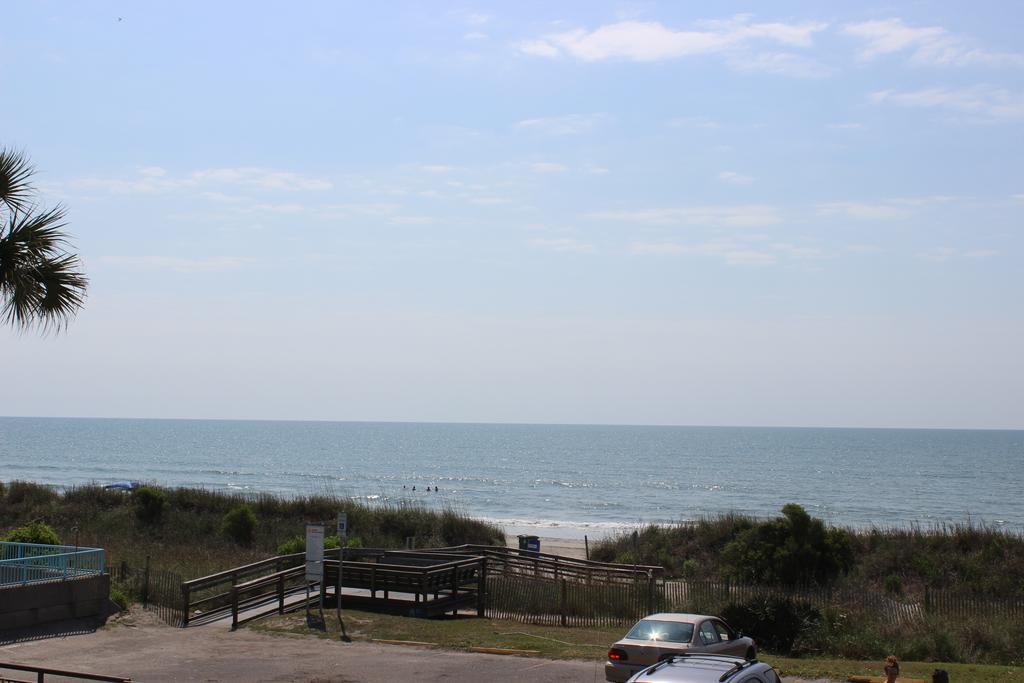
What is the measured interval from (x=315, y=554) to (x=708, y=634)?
37.0 feet

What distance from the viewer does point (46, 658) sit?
1778cm

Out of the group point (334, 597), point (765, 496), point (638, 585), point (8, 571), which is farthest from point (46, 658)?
point (765, 496)

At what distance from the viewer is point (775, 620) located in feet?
66.5

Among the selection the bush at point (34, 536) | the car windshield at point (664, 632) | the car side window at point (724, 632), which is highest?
the bush at point (34, 536)

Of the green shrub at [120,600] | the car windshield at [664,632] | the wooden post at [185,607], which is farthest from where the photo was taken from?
the green shrub at [120,600]

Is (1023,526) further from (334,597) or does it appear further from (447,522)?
(334,597)

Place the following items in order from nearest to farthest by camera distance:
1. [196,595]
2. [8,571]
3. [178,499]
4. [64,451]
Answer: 1. [8,571]
2. [196,595]
3. [178,499]
4. [64,451]

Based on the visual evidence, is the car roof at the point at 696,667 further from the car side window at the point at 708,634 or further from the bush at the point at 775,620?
the bush at the point at 775,620

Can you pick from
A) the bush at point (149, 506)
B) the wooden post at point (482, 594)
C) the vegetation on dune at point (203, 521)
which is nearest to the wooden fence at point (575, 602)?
the wooden post at point (482, 594)

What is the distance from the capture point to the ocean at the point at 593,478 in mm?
81250

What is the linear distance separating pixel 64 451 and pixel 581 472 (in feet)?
287

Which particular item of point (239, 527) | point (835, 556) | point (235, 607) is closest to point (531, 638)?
point (235, 607)

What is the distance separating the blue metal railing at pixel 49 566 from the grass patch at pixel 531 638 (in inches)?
151

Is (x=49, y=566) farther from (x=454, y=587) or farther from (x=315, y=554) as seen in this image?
(x=454, y=587)
